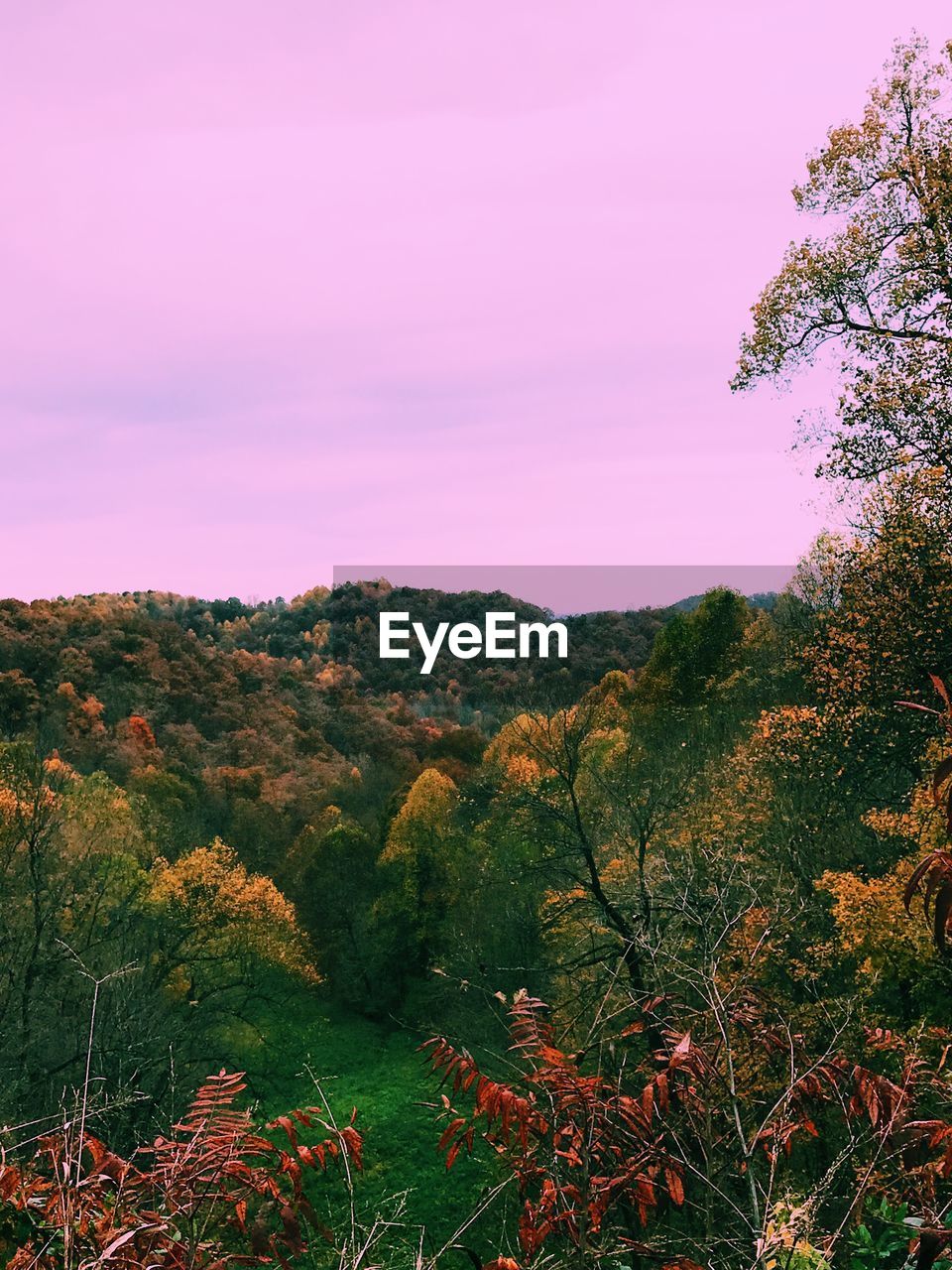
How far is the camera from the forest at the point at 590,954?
12.5 ft

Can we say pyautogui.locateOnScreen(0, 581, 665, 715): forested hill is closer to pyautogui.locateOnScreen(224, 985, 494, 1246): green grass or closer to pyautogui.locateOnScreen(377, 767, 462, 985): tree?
pyautogui.locateOnScreen(377, 767, 462, 985): tree

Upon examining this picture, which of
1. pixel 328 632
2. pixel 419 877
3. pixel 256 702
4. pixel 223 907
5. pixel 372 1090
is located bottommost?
pixel 372 1090

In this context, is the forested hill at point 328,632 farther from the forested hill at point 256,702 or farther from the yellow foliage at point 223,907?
the yellow foliage at point 223,907

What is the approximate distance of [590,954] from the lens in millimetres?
16125

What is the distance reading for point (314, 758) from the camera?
2537 inches

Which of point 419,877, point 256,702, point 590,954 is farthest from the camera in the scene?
point 256,702

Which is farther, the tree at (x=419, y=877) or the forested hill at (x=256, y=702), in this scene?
the forested hill at (x=256, y=702)

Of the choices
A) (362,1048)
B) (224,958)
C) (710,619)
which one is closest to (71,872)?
(224,958)

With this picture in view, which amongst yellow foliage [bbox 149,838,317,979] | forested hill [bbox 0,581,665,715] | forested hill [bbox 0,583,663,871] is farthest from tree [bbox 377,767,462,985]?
forested hill [bbox 0,581,665,715]

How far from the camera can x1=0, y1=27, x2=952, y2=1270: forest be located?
12.5 feet

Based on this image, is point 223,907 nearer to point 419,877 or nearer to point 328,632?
point 419,877

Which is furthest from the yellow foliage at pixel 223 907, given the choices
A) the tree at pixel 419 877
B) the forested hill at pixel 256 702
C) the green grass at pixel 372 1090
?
the tree at pixel 419 877

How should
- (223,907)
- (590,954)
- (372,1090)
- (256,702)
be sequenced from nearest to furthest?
(590,954), (223,907), (372,1090), (256,702)

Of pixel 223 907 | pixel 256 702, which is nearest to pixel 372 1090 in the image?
pixel 223 907
